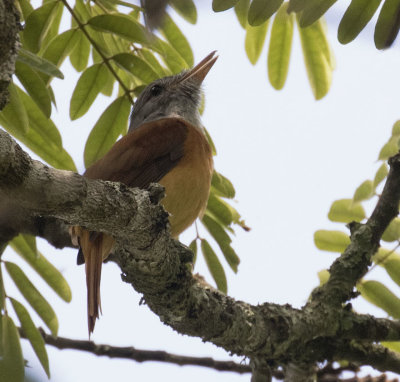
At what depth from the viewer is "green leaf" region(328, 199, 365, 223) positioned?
11.7 ft

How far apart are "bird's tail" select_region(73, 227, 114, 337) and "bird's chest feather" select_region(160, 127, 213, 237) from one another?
43 centimetres

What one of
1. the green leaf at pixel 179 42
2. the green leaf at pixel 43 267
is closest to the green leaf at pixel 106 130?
the green leaf at pixel 179 42

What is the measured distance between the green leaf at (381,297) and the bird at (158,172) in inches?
41.9

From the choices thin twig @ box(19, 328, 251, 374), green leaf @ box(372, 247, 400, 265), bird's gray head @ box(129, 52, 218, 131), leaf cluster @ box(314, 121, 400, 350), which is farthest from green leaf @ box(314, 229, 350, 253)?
bird's gray head @ box(129, 52, 218, 131)

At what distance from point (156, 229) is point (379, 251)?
1617 mm

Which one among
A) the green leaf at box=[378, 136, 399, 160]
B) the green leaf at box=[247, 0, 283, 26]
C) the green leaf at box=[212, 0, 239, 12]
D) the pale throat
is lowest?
the green leaf at box=[247, 0, 283, 26]

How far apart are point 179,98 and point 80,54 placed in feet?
5.40

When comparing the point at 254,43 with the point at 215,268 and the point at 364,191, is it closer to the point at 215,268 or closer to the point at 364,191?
the point at 364,191

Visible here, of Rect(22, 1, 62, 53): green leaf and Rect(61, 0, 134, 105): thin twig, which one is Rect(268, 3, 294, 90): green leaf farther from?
Rect(22, 1, 62, 53): green leaf

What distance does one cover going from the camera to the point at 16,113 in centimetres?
285

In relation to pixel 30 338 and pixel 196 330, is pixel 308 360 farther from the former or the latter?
pixel 30 338

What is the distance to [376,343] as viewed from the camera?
3.19 meters

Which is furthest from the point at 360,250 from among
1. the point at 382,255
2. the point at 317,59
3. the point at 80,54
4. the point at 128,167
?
the point at 80,54

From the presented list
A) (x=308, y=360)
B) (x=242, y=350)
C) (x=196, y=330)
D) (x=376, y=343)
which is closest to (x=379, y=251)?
(x=376, y=343)
